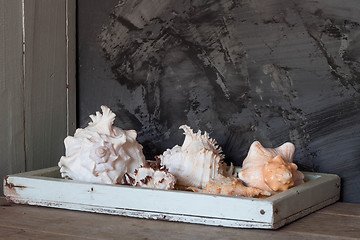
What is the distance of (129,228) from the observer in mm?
954

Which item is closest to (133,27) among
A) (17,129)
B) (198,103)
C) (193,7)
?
(193,7)

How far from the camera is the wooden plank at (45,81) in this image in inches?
54.2

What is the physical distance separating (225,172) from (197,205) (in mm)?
253

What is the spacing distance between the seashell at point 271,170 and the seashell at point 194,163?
0.07 m

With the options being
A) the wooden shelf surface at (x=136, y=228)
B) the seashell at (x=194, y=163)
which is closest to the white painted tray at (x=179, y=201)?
the wooden shelf surface at (x=136, y=228)

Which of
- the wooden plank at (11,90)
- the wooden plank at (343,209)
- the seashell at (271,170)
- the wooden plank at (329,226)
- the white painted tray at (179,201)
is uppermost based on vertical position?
the wooden plank at (11,90)

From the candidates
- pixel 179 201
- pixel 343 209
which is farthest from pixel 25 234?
pixel 343 209

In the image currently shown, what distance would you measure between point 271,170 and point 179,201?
20 cm

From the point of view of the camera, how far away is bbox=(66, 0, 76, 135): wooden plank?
1.51 meters

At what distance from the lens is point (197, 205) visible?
970 mm

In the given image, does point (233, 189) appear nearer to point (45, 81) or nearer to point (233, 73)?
point (233, 73)

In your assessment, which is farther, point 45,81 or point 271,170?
point 45,81

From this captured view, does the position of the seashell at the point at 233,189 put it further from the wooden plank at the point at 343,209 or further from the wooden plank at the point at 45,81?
the wooden plank at the point at 45,81

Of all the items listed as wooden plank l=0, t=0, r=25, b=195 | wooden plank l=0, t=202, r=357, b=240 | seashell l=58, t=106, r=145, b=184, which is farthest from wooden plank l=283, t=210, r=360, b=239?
wooden plank l=0, t=0, r=25, b=195
